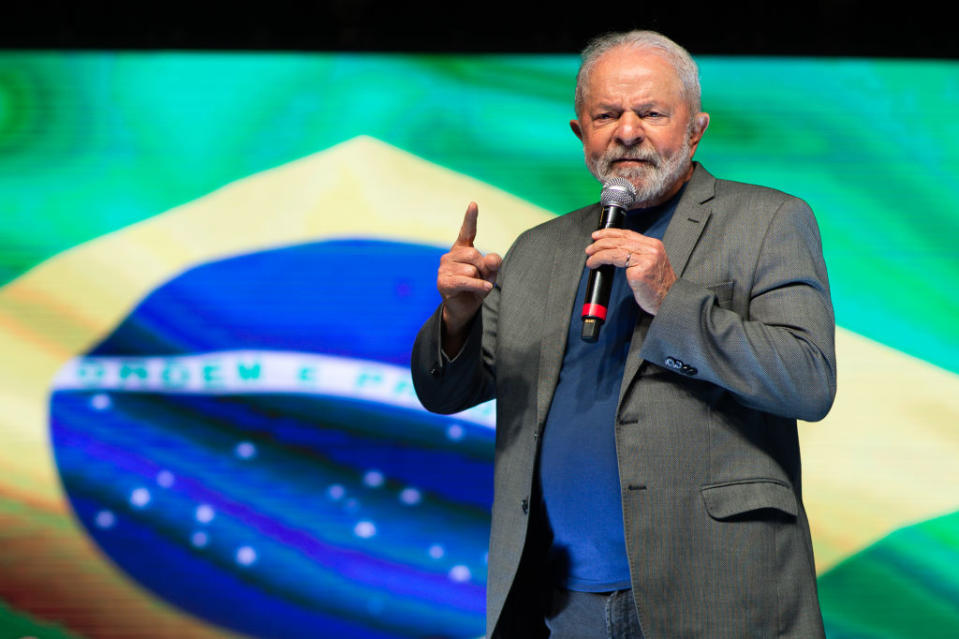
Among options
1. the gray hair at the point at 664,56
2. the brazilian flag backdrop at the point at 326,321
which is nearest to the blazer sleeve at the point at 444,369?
the gray hair at the point at 664,56

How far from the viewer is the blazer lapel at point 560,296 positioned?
1506 millimetres

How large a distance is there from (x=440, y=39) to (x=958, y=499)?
7.38ft

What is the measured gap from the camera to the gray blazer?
1281mm

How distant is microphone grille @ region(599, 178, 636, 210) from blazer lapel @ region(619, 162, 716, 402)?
8 cm

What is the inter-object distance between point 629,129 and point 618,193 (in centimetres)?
14

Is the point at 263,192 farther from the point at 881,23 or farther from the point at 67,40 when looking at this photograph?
the point at 881,23

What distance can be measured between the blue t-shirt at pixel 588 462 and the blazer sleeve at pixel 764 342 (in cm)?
15

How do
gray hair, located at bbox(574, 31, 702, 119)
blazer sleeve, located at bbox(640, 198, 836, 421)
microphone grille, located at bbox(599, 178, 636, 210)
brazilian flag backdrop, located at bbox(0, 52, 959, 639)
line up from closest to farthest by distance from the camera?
blazer sleeve, located at bbox(640, 198, 836, 421) → microphone grille, located at bbox(599, 178, 636, 210) → gray hair, located at bbox(574, 31, 702, 119) → brazilian flag backdrop, located at bbox(0, 52, 959, 639)

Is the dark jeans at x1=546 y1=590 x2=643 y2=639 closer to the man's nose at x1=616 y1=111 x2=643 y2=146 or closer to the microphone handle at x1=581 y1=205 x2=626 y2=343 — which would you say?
the microphone handle at x1=581 y1=205 x2=626 y2=343

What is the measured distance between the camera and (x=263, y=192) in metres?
3.00

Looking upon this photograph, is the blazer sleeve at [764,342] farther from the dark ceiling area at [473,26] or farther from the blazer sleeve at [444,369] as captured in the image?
the dark ceiling area at [473,26]

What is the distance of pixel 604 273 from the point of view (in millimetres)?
1364

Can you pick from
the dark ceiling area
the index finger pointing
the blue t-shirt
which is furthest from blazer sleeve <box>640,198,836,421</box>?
the dark ceiling area

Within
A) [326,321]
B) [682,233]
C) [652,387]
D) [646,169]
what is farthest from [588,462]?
[326,321]
